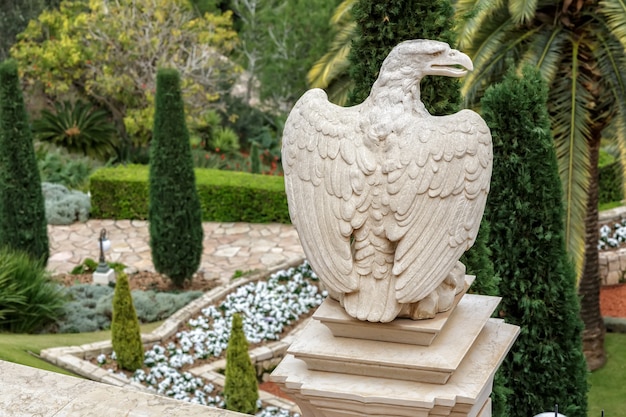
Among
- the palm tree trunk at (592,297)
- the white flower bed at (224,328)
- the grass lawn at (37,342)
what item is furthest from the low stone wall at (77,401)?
the palm tree trunk at (592,297)

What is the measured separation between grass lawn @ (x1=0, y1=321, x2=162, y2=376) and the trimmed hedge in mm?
4714

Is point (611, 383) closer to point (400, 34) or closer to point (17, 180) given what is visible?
point (400, 34)

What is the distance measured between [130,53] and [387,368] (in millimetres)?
16203

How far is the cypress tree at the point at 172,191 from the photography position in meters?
12.7

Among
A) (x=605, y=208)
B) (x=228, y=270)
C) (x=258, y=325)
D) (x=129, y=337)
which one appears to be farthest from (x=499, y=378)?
(x=605, y=208)

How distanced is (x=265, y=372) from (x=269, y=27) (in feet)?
38.6

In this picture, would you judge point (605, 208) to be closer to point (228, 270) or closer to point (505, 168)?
point (228, 270)

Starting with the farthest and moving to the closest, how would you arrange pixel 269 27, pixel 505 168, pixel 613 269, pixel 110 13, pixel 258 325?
pixel 269 27 < pixel 110 13 < pixel 613 269 < pixel 258 325 < pixel 505 168

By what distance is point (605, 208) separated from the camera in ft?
Result: 53.9

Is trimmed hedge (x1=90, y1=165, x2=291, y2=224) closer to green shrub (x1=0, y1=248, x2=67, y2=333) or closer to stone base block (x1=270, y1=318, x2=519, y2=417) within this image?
green shrub (x1=0, y1=248, x2=67, y2=333)

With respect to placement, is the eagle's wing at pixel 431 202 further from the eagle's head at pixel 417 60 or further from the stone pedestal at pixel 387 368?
the eagle's head at pixel 417 60

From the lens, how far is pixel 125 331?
1028 cm

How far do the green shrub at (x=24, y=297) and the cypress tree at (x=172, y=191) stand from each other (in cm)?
179

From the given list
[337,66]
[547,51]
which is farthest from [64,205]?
[547,51]
